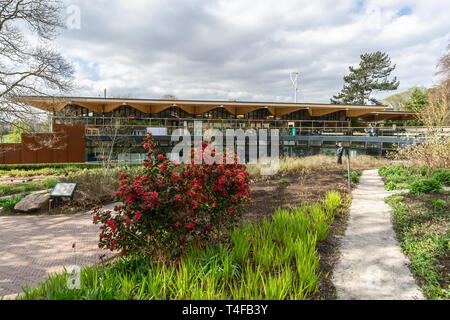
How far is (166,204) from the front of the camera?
113 inches

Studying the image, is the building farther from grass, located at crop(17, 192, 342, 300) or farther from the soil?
grass, located at crop(17, 192, 342, 300)

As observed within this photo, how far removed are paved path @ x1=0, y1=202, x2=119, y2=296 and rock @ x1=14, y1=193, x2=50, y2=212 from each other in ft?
1.24

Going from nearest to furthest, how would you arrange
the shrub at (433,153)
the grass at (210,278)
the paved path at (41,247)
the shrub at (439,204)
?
the grass at (210,278), the paved path at (41,247), the shrub at (439,204), the shrub at (433,153)

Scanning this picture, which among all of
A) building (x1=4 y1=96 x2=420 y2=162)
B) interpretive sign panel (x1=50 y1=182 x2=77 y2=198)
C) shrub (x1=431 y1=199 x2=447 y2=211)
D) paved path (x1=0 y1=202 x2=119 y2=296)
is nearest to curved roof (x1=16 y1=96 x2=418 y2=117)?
building (x1=4 y1=96 x2=420 y2=162)

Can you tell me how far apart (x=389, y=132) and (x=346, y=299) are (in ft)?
67.5

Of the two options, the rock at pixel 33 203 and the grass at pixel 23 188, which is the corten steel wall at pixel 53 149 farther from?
the rock at pixel 33 203

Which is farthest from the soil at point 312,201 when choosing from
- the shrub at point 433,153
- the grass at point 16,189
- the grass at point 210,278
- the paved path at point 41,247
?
the grass at point 16,189

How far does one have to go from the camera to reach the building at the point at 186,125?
643 inches

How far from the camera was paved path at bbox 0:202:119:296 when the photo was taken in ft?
11.2

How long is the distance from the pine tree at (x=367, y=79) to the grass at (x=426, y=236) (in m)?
41.8

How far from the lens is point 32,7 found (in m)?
11.2

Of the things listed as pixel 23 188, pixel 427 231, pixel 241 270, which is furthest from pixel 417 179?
pixel 23 188

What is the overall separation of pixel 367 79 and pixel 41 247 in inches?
1923
